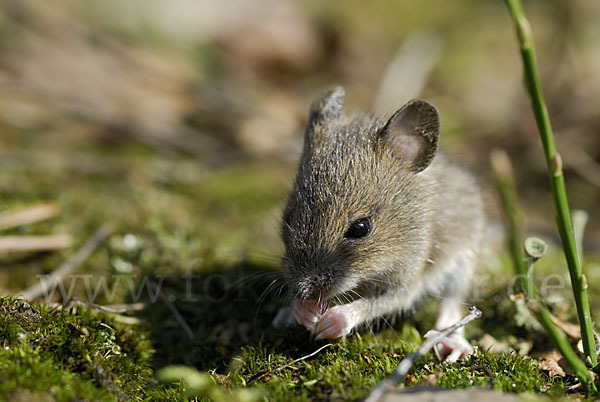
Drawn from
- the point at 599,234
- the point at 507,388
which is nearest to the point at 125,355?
the point at 507,388

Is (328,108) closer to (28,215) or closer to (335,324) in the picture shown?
(335,324)

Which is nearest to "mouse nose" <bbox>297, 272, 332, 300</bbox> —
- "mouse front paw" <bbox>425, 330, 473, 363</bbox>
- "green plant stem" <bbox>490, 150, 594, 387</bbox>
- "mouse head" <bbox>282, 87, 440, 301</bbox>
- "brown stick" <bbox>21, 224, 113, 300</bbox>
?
"mouse head" <bbox>282, 87, 440, 301</bbox>

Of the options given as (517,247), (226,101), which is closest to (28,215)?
(226,101)

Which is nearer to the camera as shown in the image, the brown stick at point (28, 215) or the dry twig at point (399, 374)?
the dry twig at point (399, 374)

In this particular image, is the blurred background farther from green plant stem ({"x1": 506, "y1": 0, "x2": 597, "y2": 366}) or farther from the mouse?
green plant stem ({"x1": 506, "y1": 0, "x2": 597, "y2": 366})

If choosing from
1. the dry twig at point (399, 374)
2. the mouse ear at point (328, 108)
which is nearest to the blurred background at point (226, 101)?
the mouse ear at point (328, 108)

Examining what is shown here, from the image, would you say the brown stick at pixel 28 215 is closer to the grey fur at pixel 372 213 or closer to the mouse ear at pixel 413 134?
the grey fur at pixel 372 213
